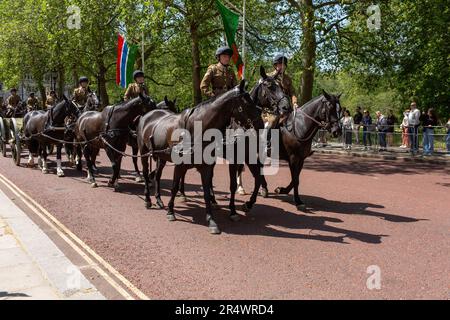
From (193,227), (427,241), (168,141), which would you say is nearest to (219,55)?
(168,141)

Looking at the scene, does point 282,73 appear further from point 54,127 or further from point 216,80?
point 54,127

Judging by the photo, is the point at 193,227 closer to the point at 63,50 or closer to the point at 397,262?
the point at 397,262

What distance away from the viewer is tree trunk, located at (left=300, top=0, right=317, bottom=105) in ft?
61.8

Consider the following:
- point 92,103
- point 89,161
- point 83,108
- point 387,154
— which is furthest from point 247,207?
point 387,154

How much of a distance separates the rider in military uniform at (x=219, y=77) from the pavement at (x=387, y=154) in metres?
12.0

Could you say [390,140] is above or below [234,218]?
above

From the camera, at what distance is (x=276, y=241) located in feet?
20.7

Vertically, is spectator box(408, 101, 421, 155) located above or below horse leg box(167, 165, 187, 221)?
above

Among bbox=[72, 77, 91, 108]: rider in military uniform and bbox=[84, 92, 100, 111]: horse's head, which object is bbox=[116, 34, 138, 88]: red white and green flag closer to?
bbox=[72, 77, 91, 108]: rider in military uniform

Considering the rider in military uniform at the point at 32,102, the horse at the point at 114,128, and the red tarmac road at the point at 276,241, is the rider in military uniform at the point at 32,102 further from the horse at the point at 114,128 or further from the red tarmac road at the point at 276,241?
the horse at the point at 114,128

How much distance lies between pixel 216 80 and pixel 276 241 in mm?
3557

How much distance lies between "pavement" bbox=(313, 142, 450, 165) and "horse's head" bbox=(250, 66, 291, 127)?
11.9 meters

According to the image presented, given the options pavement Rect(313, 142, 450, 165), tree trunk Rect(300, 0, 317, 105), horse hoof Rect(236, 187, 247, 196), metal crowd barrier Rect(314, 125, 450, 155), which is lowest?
horse hoof Rect(236, 187, 247, 196)

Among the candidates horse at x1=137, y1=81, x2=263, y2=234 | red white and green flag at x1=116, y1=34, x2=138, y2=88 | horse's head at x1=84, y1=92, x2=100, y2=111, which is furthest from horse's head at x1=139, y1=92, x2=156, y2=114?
red white and green flag at x1=116, y1=34, x2=138, y2=88
